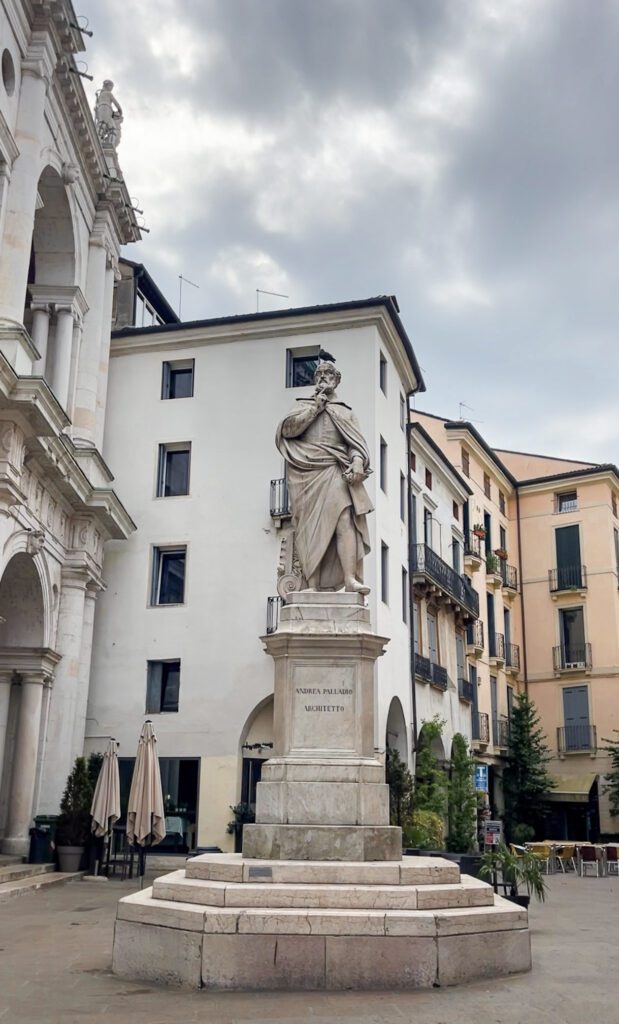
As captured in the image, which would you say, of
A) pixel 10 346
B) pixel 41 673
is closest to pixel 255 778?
pixel 41 673

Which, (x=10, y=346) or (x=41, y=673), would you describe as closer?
(x=10, y=346)

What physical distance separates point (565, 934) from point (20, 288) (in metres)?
13.8

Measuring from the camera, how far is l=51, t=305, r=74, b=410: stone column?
22.8 metres

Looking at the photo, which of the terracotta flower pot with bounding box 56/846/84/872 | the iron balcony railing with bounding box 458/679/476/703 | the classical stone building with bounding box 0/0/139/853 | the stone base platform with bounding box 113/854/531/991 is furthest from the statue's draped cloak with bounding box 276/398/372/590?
the iron balcony railing with bounding box 458/679/476/703

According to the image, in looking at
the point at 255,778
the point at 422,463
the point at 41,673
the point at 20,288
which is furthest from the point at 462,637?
the point at 20,288

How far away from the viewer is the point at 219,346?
27219 millimetres

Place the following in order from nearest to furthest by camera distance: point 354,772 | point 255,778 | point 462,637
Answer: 1. point 354,772
2. point 255,778
3. point 462,637

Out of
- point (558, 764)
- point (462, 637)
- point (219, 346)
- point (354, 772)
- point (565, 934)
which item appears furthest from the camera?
point (558, 764)

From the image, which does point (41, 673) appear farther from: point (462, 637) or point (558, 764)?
point (558, 764)

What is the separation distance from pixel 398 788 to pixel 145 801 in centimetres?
821

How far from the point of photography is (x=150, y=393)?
27406 millimetres

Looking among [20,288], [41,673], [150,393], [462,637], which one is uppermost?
[150,393]

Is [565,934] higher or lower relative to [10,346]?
lower

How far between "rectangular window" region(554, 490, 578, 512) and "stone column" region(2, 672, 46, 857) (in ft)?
92.4
